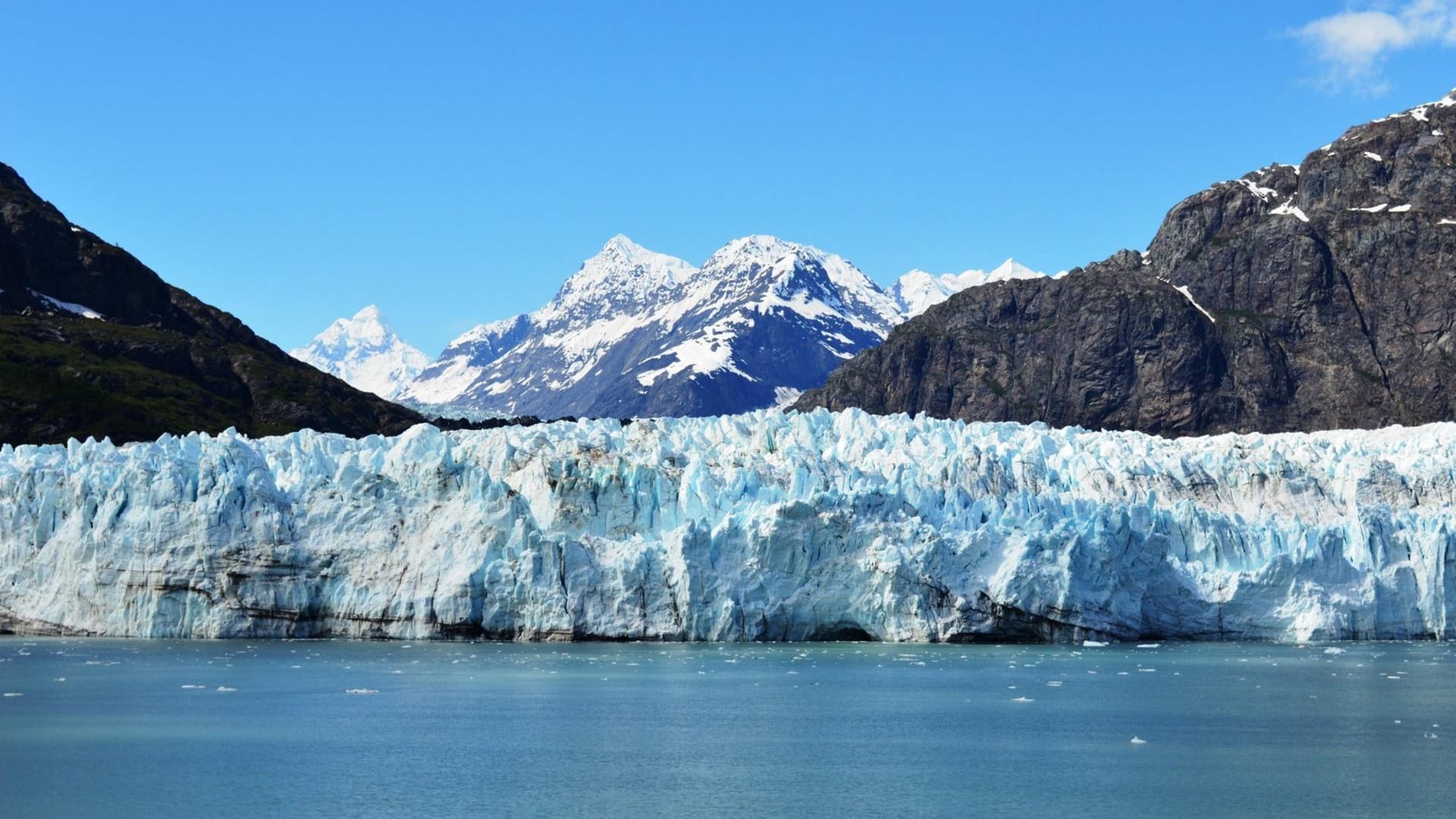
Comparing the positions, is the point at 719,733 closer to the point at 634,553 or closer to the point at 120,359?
the point at 634,553

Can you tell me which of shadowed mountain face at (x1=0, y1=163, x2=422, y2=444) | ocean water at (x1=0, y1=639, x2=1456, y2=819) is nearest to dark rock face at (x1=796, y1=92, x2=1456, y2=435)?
shadowed mountain face at (x1=0, y1=163, x2=422, y2=444)

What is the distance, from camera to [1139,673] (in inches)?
1746

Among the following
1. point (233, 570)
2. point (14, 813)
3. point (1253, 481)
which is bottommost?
point (14, 813)

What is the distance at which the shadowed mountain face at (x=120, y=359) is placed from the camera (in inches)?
4232

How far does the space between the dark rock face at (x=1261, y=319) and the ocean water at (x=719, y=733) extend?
10141 centimetres

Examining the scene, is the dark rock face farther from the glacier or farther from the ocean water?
the ocean water

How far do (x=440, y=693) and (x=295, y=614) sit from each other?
13090 mm

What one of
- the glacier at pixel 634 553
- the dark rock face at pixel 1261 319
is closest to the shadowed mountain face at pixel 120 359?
the glacier at pixel 634 553

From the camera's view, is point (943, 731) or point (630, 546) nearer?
point (943, 731)

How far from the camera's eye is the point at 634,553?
1924 inches

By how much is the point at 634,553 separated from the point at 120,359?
85.9m

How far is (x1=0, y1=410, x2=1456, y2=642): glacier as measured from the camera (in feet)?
160

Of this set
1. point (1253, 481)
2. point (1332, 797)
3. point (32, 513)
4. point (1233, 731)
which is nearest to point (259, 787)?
point (1332, 797)

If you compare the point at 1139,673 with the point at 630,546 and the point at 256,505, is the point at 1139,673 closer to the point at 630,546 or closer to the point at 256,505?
the point at 630,546
